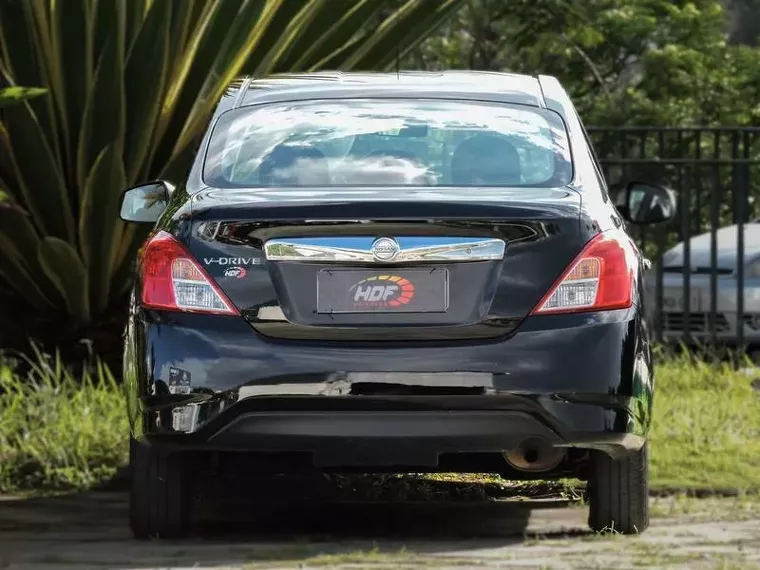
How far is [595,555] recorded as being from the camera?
19.1 ft

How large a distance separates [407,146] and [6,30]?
364 cm

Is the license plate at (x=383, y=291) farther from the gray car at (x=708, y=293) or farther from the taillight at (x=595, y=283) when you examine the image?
the gray car at (x=708, y=293)

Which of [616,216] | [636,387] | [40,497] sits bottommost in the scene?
[40,497]

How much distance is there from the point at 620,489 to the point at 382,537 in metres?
0.80

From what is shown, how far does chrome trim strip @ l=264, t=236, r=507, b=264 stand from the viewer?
5543mm

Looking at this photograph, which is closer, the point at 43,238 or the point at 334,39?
the point at 43,238

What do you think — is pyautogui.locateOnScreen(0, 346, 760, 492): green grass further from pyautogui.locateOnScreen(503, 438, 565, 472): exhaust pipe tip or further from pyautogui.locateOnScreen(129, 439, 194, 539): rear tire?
pyautogui.locateOnScreen(129, 439, 194, 539): rear tire

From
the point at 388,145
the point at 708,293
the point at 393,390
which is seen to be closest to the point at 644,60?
the point at 708,293

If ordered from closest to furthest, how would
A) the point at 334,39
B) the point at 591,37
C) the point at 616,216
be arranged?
1. the point at 616,216
2. the point at 334,39
3. the point at 591,37

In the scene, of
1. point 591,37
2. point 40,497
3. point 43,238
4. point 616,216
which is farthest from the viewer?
point 591,37

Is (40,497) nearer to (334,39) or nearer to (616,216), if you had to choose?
(616,216)

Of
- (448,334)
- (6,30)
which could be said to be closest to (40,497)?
(448,334)

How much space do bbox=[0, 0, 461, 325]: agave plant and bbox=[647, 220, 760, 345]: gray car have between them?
3.85 m

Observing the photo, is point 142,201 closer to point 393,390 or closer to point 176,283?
Answer: point 176,283
